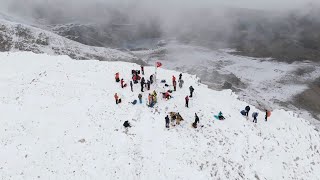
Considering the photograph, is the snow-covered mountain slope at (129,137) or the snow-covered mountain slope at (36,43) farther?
the snow-covered mountain slope at (36,43)

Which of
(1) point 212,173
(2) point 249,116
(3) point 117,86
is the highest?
(3) point 117,86

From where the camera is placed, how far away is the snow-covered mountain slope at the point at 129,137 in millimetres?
30578

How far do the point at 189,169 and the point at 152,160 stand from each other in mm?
3015

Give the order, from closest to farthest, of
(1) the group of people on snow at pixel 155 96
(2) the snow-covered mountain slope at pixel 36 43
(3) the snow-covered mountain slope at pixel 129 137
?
(3) the snow-covered mountain slope at pixel 129 137 → (1) the group of people on snow at pixel 155 96 → (2) the snow-covered mountain slope at pixel 36 43

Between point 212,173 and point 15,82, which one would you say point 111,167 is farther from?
point 15,82

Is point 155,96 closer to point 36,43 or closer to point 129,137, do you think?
point 129,137

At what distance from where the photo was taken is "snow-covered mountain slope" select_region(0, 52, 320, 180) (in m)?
30.6

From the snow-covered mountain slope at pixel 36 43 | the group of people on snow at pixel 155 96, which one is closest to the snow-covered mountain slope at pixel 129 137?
the group of people on snow at pixel 155 96

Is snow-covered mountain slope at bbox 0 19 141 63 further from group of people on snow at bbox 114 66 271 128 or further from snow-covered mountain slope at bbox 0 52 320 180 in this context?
snow-covered mountain slope at bbox 0 52 320 180

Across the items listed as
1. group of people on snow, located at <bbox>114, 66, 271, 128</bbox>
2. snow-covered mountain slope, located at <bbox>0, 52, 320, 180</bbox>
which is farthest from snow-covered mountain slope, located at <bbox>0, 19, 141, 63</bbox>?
snow-covered mountain slope, located at <bbox>0, 52, 320, 180</bbox>

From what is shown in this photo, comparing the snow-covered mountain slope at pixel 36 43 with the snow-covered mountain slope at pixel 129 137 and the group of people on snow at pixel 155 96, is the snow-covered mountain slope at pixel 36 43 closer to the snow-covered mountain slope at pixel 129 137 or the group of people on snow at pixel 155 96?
the group of people on snow at pixel 155 96

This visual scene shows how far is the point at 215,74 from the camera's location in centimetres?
19150

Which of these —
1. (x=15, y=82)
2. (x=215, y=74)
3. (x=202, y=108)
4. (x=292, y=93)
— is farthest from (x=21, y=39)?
(x=202, y=108)

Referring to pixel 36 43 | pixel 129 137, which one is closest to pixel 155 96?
pixel 129 137
